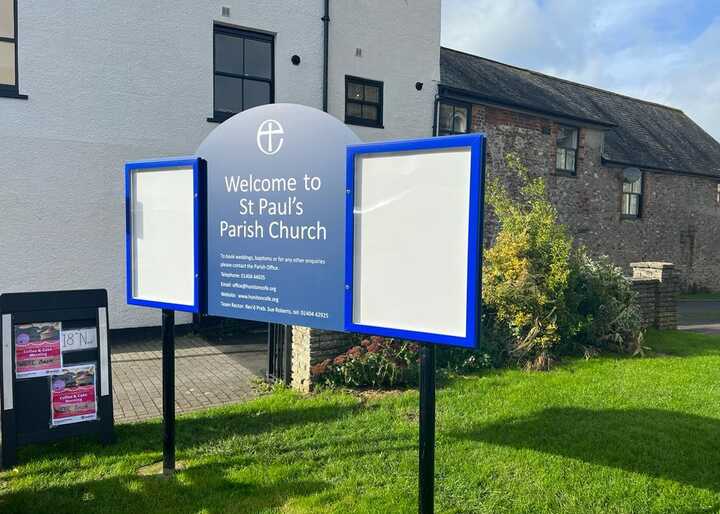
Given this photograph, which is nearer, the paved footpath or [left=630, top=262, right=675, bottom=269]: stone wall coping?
the paved footpath

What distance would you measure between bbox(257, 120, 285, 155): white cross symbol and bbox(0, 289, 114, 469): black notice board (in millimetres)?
2258

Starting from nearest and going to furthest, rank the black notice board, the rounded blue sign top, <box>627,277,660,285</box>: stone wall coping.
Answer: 1. the rounded blue sign top
2. the black notice board
3. <box>627,277,660,285</box>: stone wall coping

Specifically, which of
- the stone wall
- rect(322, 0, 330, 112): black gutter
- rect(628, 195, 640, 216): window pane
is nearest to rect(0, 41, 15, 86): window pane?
rect(322, 0, 330, 112): black gutter

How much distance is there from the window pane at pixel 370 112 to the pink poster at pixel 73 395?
833cm

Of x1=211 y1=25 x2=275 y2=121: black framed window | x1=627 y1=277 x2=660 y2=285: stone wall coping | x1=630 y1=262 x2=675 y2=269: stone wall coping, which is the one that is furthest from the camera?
x1=630 y1=262 x2=675 y2=269: stone wall coping

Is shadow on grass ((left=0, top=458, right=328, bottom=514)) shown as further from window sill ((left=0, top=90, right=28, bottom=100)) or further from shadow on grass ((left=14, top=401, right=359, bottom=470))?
window sill ((left=0, top=90, right=28, bottom=100))

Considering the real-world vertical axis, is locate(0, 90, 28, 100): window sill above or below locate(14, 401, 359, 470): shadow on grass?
above

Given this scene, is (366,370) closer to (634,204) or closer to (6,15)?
(6,15)

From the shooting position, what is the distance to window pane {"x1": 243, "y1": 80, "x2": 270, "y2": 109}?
1020 centimetres

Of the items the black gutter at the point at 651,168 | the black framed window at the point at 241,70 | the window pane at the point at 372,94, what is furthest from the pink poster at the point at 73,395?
the black gutter at the point at 651,168

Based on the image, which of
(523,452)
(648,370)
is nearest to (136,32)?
(523,452)

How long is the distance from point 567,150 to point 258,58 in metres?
11.0

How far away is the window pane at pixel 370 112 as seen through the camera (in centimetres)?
1154

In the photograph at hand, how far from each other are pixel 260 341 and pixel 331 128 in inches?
268
